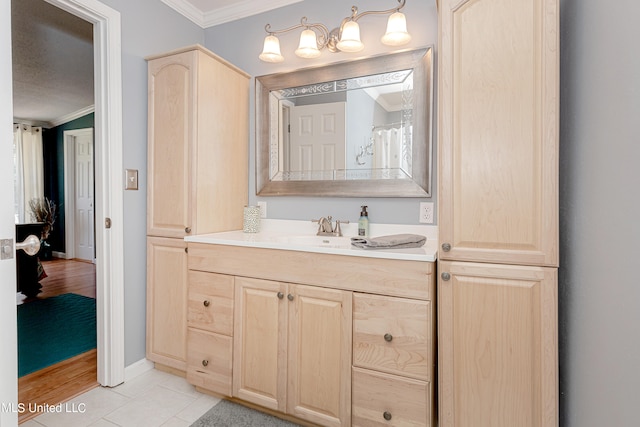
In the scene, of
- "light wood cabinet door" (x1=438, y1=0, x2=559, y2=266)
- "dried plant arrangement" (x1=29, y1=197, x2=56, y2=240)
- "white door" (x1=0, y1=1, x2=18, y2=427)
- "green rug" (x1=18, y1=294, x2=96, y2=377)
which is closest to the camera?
A: "white door" (x1=0, y1=1, x2=18, y2=427)

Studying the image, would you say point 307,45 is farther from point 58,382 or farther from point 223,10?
point 58,382

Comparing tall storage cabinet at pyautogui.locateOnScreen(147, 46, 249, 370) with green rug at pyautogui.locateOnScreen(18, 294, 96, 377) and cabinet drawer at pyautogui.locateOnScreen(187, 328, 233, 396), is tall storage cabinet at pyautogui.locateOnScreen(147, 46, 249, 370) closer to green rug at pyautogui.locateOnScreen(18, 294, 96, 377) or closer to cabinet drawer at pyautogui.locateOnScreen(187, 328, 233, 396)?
cabinet drawer at pyautogui.locateOnScreen(187, 328, 233, 396)

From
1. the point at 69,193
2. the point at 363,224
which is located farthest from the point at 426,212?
the point at 69,193

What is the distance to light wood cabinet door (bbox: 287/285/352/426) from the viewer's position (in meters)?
1.51

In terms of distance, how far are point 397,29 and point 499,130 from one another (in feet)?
3.02

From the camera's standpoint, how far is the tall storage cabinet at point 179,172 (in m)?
2.00

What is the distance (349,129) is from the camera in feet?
6.79

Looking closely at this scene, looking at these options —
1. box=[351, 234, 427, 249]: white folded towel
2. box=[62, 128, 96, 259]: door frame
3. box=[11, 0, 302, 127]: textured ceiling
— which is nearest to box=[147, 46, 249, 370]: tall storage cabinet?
box=[11, 0, 302, 127]: textured ceiling

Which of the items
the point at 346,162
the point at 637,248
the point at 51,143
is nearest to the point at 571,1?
the point at 637,248

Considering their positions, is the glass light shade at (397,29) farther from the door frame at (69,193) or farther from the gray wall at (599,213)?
the door frame at (69,193)

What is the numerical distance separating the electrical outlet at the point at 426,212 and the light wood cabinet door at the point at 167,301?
4.69ft

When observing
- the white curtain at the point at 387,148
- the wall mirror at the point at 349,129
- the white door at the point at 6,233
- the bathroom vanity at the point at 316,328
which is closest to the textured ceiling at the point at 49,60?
the wall mirror at the point at 349,129

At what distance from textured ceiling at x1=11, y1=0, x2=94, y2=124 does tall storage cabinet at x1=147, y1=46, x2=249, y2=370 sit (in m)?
1.27

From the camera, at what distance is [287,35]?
2.28 meters
